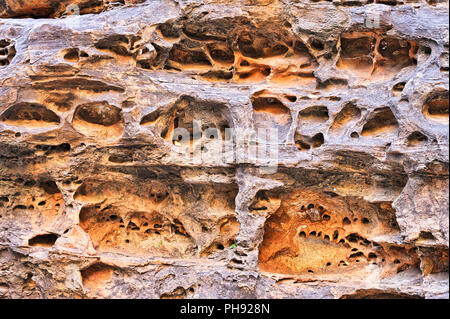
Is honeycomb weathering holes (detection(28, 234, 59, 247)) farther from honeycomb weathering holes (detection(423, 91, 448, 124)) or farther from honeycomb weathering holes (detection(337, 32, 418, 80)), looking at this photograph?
honeycomb weathering holes (detection(423, 91, 448, 124))

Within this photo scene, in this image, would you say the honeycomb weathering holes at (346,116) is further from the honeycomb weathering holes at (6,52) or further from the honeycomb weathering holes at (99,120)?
the honeycomb weathering holes at (6,52)

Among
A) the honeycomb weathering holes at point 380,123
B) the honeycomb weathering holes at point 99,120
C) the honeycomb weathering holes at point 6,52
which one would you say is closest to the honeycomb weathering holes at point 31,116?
the honeycomb weathering holes at point 99,120

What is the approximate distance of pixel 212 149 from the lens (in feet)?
21.5

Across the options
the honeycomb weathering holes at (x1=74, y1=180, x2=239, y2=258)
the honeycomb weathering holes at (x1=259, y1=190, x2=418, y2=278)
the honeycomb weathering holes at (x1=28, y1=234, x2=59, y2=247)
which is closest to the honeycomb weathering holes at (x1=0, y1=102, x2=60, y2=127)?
the honeycomb weathering holes at (x1=74, y1=180, x2=239, y2=258)

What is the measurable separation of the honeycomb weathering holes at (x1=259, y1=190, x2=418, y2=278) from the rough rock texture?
0.02m

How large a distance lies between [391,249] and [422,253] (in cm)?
45

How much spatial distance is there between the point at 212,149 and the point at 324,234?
1.56m

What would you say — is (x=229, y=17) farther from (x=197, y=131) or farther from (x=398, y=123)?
(x=398, y=123)

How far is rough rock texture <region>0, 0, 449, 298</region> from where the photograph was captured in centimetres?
601

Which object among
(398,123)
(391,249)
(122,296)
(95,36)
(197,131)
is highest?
(95,36)

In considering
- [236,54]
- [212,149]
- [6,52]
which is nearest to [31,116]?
[6,52]

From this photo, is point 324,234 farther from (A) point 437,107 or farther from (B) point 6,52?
(B) point 6,52

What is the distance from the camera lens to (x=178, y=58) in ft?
22.6

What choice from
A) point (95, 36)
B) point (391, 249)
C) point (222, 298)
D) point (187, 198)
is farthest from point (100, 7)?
point (391, 249)
